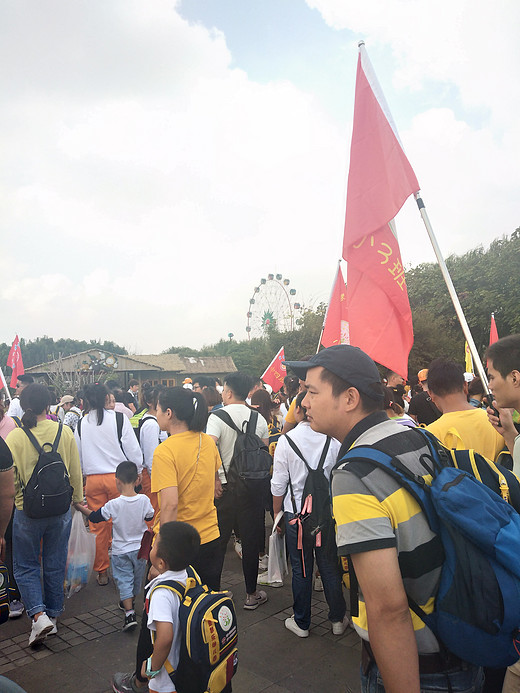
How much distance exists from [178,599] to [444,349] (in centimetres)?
2672

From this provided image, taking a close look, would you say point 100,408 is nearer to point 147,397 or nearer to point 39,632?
point 147,397

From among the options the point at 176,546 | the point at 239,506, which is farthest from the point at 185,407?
the point at 239,506

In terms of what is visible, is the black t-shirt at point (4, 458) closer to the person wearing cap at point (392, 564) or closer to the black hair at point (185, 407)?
the black hair at point (185, 407)

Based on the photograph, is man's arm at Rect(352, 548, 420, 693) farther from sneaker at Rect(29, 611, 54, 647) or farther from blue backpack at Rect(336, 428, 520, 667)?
sneaker at Rect(29, 611, 54, 647)

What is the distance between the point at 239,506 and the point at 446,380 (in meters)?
2.24

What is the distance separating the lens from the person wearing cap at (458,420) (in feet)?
11.0

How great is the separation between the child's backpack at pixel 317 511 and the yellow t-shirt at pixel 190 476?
30.3 inches

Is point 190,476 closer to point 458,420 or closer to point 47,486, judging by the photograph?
point 47,486

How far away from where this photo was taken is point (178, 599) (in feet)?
9.05

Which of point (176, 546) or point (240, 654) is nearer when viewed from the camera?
point (176, 546)

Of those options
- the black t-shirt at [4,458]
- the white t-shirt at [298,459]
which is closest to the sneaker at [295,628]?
the white t-shirt at [298,459]

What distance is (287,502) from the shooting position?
439cm

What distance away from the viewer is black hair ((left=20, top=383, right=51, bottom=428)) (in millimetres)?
4332

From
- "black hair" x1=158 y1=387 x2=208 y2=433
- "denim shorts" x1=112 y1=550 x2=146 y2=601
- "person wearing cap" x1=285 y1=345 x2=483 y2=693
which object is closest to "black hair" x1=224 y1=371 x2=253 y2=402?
"black hair" x1=158 y1=387 x2=208 y2=433
